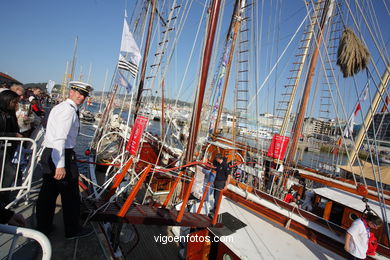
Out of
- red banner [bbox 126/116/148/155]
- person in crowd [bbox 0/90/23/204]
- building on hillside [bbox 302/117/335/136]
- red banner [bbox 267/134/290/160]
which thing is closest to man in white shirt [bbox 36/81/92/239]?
person in crowd [bbox 0/90/23/204]

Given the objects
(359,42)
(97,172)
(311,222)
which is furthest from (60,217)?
(97,172)

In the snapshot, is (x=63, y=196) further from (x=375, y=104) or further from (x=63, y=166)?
(x=375, y=104)

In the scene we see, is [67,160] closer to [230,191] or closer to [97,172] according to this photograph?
[230,191]

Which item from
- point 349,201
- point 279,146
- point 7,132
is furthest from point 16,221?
point 279,146

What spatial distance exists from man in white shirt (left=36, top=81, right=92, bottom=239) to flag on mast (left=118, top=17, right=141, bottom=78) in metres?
3.03

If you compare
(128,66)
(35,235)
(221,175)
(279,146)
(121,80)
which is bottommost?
(221,175)

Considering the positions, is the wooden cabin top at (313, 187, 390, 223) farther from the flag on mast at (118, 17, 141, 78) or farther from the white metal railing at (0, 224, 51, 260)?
the flag on mast at (118, 17, 141, 78)

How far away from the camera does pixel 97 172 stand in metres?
8.49

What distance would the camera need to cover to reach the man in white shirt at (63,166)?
1986 mm

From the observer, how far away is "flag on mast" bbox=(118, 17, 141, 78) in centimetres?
497

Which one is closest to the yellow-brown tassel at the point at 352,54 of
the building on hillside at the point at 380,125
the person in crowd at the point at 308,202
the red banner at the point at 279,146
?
the building on hillside at the point at 380,125

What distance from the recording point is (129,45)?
5.01m

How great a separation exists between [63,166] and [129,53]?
12.9 feet

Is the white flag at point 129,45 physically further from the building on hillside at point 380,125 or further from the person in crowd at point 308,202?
the person in crowd at point 308,202
